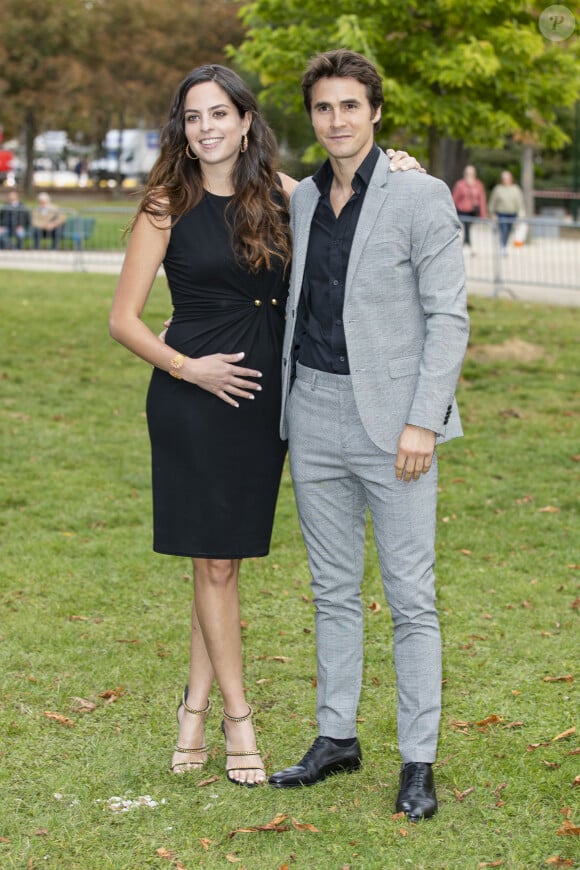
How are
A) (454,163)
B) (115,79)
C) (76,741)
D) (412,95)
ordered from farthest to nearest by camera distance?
(115,79)
(454,163)
(412,95)
(76,741)

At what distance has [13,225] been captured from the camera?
24969mm

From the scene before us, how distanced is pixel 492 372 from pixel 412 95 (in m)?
2.89

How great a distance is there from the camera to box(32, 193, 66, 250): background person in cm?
2445

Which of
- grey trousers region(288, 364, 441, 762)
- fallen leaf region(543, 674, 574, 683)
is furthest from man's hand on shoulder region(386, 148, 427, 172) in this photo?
fallen leaf region(543, 674, 574, 683)

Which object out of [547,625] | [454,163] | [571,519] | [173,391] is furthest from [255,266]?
[454,163]

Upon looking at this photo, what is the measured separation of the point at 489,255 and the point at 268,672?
18.1m

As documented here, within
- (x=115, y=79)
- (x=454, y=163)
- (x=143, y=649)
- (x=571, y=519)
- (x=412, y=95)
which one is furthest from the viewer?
(x=115, y=79)

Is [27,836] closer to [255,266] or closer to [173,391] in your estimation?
[173,391]

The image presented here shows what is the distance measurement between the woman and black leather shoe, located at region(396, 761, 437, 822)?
1.79 feet

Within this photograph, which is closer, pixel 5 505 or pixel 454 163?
pixel 5 505

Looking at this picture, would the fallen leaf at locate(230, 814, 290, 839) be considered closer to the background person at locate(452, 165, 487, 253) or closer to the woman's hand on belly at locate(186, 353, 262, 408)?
the woman's hand on belly at locate(186, 353, 262, 408)

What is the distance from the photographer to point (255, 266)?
13.2 feet

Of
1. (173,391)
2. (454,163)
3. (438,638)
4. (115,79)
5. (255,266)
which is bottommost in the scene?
(438,638)

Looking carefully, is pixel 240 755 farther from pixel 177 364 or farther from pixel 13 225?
pixel 13 225
